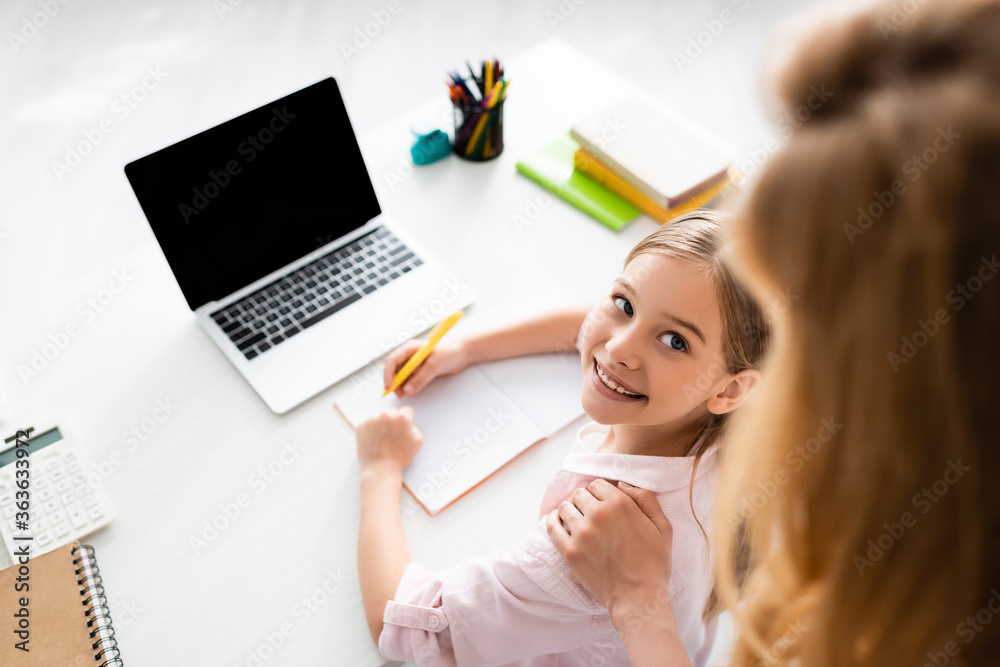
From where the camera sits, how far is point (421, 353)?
1100 millimetres

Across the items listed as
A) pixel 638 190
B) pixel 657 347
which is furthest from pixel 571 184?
pixel 657 347

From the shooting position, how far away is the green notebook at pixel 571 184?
136 cm

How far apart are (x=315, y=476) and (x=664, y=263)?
1.74 feet

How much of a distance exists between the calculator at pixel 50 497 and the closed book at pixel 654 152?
94 centimetres

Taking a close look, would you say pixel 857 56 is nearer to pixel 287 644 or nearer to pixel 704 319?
pixel 704 319

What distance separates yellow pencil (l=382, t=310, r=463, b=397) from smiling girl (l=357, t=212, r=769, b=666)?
8.1 inches

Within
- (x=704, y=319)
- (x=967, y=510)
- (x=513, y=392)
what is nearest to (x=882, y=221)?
(x=967, y=510)

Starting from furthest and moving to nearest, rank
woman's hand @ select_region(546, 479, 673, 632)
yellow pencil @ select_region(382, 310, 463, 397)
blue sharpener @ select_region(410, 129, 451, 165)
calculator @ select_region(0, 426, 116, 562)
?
blue sharpener @ select_region(410, 129, 451, 165), yellow pencil @ select_region(382, 310, 463, 397), calculator @ select_region(0, 426, 116, 562), woman's hand @ select_region(546, 479, 673, 632)

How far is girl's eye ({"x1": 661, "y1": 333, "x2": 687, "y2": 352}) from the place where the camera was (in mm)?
861

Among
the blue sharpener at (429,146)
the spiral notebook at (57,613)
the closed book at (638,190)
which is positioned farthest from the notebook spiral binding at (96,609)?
the closed book at (638,190)

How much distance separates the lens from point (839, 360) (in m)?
0.44

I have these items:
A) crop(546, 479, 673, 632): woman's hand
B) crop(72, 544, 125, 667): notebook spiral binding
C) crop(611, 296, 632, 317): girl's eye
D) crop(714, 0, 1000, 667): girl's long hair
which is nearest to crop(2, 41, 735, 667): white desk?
crop(72, 544, 125, 667): notebook spiral binding

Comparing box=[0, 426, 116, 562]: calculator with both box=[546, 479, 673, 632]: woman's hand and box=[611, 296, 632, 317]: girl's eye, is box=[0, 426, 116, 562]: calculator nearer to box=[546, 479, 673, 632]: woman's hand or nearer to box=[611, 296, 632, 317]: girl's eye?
box=[546, 479, 673, 632]: woman's hand

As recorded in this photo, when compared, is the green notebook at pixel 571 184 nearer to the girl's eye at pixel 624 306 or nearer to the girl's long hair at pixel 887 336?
the girl's eye at pixel 624 306
